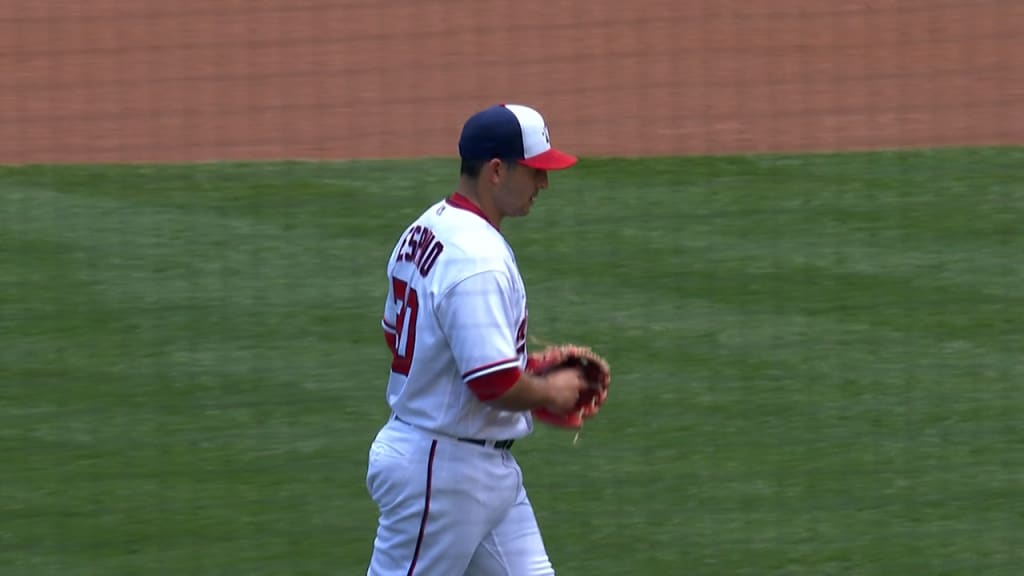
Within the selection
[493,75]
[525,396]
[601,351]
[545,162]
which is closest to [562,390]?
[525,396]

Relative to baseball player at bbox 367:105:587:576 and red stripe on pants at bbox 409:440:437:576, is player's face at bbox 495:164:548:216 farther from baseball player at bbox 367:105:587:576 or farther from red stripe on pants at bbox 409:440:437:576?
red stripe on pants at bbox 409:440:437:576

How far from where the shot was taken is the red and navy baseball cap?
4.19 m

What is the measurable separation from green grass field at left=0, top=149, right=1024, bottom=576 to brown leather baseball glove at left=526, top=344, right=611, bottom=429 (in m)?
1.64

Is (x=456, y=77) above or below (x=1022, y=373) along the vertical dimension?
above

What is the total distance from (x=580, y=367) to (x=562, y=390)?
11.1 inches

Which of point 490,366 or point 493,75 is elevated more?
point 490,366

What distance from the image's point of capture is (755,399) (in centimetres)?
771

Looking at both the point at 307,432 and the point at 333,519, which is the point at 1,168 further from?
the point at 333,519

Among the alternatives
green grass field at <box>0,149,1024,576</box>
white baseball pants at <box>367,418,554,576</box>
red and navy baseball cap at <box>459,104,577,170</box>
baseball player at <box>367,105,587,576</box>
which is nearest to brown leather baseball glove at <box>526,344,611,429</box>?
baseball player at <box>367,105,587,576</box>

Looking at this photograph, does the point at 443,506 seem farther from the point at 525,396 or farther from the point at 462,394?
the point at 525,396

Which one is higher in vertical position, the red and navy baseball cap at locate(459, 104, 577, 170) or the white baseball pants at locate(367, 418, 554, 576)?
the red and navy baseball cap at locate(459, 104, 577, 170)

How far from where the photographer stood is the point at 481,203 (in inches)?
167

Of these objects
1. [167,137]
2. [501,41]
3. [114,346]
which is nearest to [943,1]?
[501,41]

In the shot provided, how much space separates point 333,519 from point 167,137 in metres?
6.76
